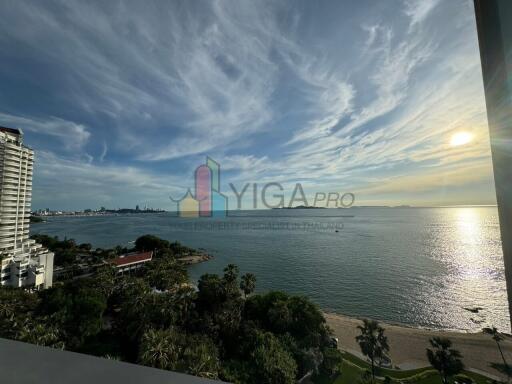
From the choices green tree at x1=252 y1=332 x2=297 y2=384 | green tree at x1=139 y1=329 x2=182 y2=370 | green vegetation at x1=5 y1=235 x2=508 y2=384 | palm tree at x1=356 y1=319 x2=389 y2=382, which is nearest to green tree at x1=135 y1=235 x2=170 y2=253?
green vegetation at x1=5 y1=235 x2=508 y2=384

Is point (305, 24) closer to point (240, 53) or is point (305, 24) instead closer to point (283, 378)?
point (240, 53)

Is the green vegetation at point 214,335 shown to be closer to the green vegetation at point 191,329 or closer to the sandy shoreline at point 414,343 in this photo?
the green vegetation at point 191,329

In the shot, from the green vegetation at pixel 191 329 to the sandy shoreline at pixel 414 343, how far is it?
212 cm

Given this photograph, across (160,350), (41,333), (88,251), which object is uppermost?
(41,333)

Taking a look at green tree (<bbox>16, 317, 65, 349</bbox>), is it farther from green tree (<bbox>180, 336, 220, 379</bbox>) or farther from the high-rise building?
the high-rise building

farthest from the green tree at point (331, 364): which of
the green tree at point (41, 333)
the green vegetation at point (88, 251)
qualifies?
the green vegetation at point (88, 251)

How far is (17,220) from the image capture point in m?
10.5

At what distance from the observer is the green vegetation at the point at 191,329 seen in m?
4.10

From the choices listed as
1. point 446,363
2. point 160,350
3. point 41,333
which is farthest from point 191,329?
point 446,363

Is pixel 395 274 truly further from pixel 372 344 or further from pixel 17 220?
pixel 17 220

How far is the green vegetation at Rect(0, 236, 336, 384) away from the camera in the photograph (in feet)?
13.5

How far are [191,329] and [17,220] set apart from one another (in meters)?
10.3

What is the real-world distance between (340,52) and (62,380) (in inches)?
107

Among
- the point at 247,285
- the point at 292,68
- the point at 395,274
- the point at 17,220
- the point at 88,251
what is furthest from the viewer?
the point at 88,251
